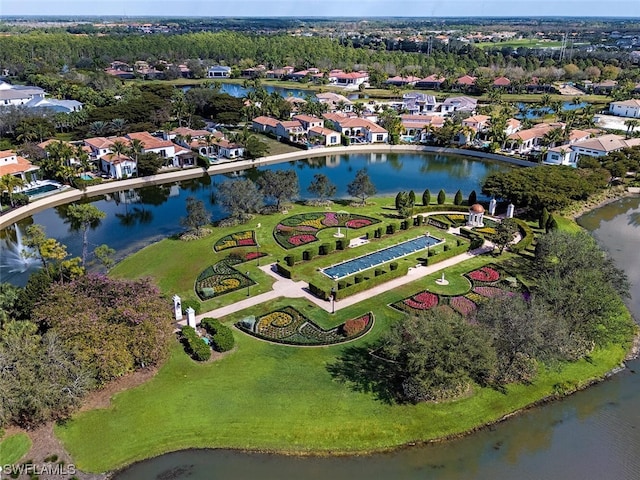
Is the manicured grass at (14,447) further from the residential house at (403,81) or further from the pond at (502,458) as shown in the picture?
the residential house at (403,81)

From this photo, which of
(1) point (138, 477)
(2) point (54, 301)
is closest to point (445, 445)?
(1) point (138, 477)

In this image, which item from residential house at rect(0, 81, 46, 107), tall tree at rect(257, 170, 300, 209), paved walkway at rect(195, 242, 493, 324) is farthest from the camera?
residential house at rect(0, 81, 46, 107)

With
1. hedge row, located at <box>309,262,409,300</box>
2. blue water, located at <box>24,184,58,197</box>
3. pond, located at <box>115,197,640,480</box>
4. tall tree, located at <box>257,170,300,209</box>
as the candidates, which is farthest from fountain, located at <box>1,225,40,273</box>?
pond, located at <box>115,197,640,480</box>

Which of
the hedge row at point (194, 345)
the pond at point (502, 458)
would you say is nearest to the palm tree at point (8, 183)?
the hedge row at point (194, 345)

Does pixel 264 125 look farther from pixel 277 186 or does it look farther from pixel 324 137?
pixel 277 186

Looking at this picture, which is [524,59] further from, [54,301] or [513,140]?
[54,301]

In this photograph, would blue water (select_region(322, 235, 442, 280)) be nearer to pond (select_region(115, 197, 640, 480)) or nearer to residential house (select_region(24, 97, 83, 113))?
pond (select_region(115, 197, 640, 480))

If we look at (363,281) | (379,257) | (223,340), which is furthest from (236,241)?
(223,340)
